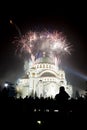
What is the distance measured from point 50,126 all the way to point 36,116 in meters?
2.69

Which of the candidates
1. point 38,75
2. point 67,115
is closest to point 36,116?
point 67,115

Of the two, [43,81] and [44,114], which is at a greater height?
[43,81]

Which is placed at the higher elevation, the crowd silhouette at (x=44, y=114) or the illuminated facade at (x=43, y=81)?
the illuminated facade at (x=43, y=81)

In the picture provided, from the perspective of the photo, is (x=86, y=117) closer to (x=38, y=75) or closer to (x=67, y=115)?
(x=67, y=115)

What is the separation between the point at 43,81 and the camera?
94562 millimetres

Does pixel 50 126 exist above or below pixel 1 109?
below

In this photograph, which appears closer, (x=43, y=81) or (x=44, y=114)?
(x=44, y=114)

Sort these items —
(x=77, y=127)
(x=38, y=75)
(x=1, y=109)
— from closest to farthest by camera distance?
(x=77, y=127), (x=1, y=109), (x=38, y=75)

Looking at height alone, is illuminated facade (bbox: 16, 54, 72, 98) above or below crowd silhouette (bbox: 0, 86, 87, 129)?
above

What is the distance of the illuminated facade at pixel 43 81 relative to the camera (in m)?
91.3

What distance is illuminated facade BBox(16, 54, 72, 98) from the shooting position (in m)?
91.3

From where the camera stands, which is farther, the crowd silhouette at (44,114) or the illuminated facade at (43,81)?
the illuminated facade at (43,81)

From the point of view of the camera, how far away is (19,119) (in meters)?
22.8

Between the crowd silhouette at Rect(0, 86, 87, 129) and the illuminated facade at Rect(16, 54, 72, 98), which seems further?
the illuminated facade at Rect(16, 54, 72, 98)
